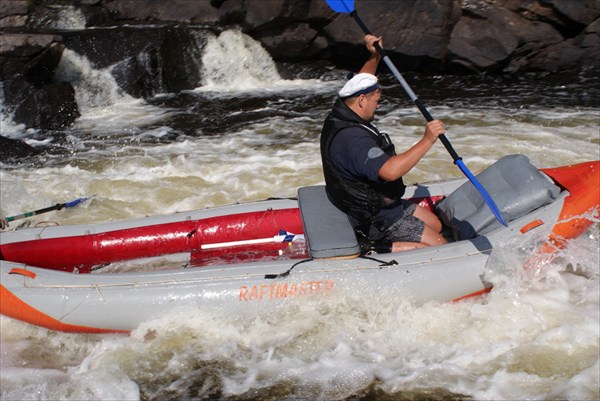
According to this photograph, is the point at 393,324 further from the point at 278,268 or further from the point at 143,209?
the point at 143,209

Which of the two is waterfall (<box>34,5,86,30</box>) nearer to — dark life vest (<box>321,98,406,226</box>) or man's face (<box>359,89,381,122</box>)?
dark life vest (<box>321,98,406,226</box>)

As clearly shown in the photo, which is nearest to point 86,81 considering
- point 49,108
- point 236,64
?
point 49,108

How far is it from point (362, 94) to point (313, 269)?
3.40ft

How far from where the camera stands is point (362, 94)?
377 centimetres

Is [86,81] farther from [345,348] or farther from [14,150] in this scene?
[345,348]

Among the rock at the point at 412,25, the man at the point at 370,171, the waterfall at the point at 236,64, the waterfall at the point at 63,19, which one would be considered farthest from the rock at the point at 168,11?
the man at the point at 370,171

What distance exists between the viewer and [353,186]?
3.94 meters

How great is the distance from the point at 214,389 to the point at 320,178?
10.8 ft

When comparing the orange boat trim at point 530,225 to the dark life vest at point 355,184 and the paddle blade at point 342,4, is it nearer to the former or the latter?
the dark life vest at point 355,184

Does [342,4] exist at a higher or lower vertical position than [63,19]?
higher

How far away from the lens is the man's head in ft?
12.3

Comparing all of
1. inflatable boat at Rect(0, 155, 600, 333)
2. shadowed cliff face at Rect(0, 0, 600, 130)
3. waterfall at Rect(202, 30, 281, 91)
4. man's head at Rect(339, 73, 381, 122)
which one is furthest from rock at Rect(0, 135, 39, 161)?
man's head at Rect(339, 73, 381, 122)

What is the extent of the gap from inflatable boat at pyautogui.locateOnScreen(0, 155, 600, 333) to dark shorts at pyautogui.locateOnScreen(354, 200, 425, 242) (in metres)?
0.14

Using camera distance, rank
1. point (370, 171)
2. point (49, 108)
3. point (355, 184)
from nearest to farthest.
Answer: point (370, 171), point (355, 184), point (49, 108)
